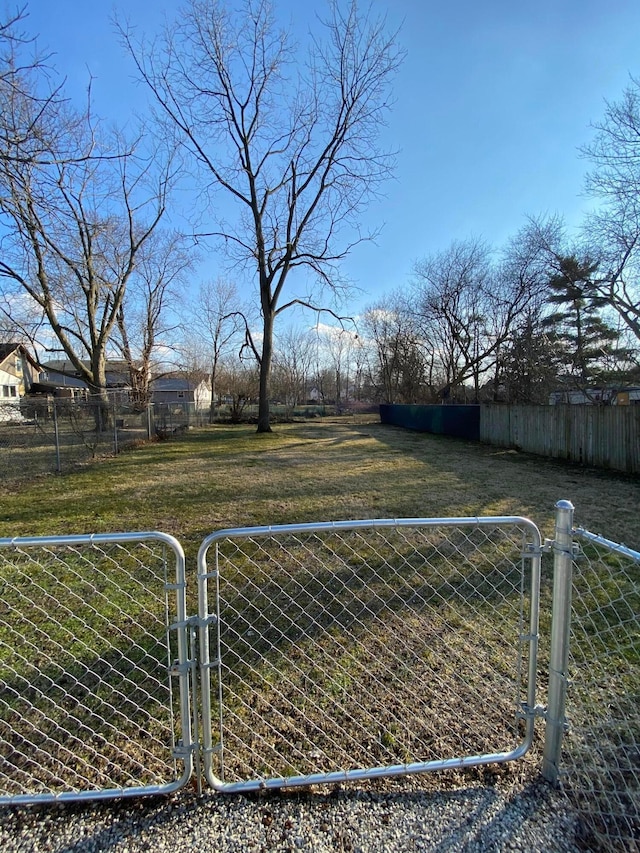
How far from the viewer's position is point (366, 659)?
2.39 meters

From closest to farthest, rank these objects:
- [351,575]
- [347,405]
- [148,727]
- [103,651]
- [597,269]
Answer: [148,727] → [103,651] → [351,575] → [597,269] → [347,405]

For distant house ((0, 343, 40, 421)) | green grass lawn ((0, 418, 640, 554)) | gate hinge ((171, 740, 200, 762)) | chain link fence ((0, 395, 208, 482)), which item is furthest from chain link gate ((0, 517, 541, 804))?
distant house ((0, 343, 40, 421))

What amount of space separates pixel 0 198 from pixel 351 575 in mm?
7284

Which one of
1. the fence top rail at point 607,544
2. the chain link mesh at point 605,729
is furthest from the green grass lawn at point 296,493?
the fence top rail at point 607,544

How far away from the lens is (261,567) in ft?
12.2

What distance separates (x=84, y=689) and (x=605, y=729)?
2610 mm

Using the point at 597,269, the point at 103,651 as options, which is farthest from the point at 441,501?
the point at 597,269

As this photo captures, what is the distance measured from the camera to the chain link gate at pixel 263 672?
1.56 m

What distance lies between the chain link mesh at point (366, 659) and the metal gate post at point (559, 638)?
12cm

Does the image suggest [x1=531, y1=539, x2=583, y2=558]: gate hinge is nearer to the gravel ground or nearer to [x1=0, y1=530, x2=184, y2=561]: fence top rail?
the gravel ground

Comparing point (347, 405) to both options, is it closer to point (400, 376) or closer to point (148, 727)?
point (400, 376)

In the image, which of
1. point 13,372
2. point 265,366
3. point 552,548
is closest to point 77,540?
point 552,548

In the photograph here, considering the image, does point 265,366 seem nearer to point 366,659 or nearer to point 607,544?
point 366,659

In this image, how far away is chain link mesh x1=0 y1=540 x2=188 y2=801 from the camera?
165 centimetres
